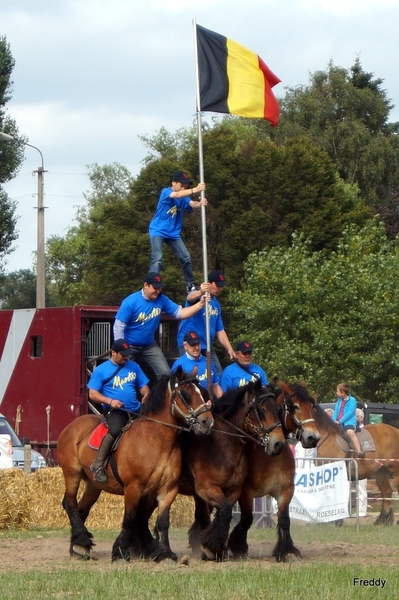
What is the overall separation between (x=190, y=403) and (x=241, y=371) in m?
1.57

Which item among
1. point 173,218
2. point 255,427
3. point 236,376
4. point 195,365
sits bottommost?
point 255,427

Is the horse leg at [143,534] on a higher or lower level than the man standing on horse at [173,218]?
lower

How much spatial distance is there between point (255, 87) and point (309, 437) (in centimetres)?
505

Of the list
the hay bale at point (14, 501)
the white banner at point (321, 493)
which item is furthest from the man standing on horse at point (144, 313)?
the hay bale at point (14, 501)

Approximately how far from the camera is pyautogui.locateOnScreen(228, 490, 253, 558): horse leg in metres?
12.3

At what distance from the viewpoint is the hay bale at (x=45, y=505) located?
54.7ft

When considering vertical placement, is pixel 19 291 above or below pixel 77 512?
above

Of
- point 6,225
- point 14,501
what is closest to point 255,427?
point 14,501

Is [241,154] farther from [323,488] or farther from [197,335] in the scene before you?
[197,335]

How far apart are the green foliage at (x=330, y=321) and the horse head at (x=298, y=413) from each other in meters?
17.6

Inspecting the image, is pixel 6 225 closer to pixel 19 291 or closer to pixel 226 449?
pixel 226 449

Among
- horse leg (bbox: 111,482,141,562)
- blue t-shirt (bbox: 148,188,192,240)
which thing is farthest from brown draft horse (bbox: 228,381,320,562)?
A: blue t-shirt (bbox: 148,188,192,240)

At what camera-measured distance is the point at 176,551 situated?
13.3 meters

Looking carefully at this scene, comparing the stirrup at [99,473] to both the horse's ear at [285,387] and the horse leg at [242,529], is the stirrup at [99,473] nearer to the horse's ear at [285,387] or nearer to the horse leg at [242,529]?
the horse leg at [242,529]
